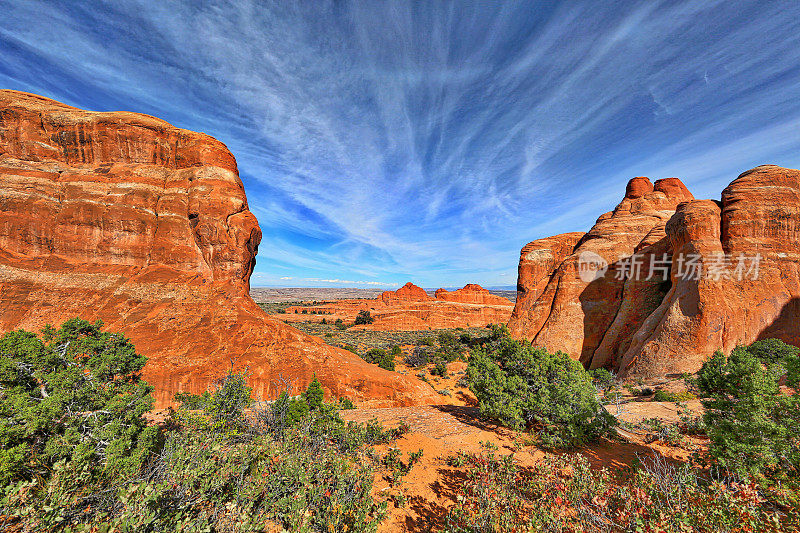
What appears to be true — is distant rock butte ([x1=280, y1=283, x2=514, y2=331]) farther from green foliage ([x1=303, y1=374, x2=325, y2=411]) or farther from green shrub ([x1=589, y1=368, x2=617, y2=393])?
green foliage ([x1=303, y1=374, x2=325, y2=411])

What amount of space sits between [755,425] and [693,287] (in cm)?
1670

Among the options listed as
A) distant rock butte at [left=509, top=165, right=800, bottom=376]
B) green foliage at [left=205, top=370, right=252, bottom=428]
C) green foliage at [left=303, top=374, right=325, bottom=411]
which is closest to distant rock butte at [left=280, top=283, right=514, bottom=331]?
distant rock butte at [left=509, top=165, right=800, bottom=376]

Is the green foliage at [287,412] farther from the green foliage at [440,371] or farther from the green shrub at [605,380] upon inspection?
the green shrub at [605,380]

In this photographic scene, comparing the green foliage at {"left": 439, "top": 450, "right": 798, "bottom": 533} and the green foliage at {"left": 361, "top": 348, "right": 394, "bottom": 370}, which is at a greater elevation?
the green foliage at {"left": 439, "top": 450, "right": 798, "bottom": 533}

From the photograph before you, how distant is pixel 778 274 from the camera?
16.2m

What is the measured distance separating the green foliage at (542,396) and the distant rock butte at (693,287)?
12.2 m

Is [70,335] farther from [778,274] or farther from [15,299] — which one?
[778,274]

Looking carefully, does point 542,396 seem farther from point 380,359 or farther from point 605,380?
point 380,359

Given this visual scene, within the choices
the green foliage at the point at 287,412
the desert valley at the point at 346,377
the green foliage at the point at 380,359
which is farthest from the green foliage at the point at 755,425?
the green foliage at the point at 380,359

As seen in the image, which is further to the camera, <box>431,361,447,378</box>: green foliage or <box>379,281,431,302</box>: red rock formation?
<box>379,281,431,302</box>: red rock formation

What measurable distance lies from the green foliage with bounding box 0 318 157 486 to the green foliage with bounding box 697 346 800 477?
475 inches

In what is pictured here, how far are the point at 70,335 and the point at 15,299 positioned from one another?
12425 mm

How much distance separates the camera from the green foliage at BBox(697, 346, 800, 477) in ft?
17.3

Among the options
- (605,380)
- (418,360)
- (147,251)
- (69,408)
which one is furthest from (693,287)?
(147,251)
